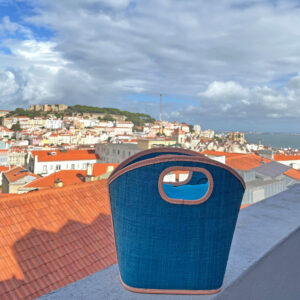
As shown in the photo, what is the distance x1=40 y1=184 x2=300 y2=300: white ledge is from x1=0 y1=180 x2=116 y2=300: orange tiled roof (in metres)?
3.06

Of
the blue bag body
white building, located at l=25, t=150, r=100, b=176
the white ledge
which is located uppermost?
the blue bag body

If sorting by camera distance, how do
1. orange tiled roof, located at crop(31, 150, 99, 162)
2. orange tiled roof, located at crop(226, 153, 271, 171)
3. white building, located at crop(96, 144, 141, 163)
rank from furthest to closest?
1. orange tiled roof, located at crop(31, 150, 99, 162)
2. white building, located at crop(96, 144, 141, 163)
3. orange tiled roof, located at crop(226, 153, 271, 171)

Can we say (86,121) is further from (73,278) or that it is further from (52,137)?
(73,278)

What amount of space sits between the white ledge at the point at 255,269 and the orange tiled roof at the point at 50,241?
306 centimetres

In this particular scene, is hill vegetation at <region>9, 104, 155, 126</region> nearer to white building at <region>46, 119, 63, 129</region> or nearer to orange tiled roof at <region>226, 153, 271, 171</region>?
white building at <region>46, 119, 63, 129</region>

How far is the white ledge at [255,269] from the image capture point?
1.03 metres

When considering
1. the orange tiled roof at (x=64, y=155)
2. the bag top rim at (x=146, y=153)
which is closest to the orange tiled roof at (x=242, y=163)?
the bag top rim at (x=146, y=153)

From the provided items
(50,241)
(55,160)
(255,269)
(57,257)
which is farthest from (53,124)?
(255,269)

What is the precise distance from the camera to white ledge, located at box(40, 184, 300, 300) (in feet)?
3.37

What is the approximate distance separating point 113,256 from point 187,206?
4167 millimetres

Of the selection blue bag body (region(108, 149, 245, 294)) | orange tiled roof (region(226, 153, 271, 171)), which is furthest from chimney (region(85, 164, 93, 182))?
blue bag body (region(108, 149, 245, 294))

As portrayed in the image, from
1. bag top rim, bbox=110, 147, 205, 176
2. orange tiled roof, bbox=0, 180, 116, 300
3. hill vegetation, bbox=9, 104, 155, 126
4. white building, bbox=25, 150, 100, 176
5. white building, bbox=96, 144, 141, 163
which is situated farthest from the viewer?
hill vegetation, bbox=9, 104, 155, 126

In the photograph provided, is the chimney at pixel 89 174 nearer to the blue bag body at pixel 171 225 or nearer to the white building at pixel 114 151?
the white building at pixel 114 151

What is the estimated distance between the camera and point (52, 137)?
6044 cm
